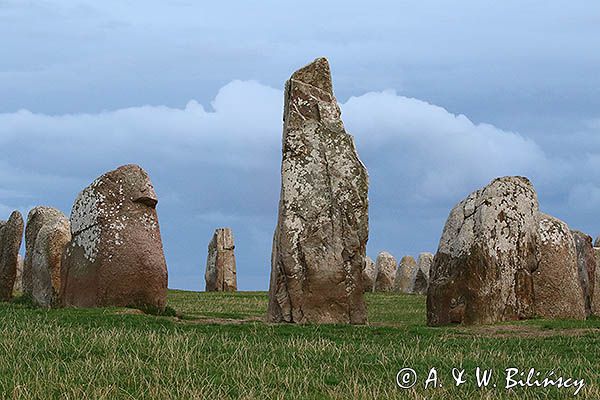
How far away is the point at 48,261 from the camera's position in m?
26.7

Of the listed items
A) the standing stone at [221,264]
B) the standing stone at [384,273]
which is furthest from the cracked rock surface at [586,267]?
the standing stone at [384,273]

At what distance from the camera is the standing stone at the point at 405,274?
5019 cm

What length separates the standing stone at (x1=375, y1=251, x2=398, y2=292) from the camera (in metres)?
51.8

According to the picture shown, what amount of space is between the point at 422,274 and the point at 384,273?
16.1 ft

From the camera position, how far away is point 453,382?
11977mm

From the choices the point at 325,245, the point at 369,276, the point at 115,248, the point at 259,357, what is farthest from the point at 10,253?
the point at 369,276

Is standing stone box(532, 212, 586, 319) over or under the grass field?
over

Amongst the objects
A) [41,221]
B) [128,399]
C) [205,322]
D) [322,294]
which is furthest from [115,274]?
[128,399]

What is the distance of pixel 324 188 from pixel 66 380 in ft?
35.9

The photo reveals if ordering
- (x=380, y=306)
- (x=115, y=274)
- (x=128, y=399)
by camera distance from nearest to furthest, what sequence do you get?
1. (x=128, y=399)
2. (x=115, y=274)
3. (x=380, y=306)

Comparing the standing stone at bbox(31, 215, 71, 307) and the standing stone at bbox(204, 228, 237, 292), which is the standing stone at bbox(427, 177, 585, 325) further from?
the standing stone at bbox(204, 228, 237, 292)

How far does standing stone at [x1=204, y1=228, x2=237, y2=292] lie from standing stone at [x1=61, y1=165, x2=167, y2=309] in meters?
22.3

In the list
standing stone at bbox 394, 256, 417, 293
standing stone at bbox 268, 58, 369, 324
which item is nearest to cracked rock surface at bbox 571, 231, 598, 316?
standing stone at bbox 268, 58, 369, 324

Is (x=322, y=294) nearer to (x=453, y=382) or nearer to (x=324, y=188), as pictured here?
(x=324, y=188)
